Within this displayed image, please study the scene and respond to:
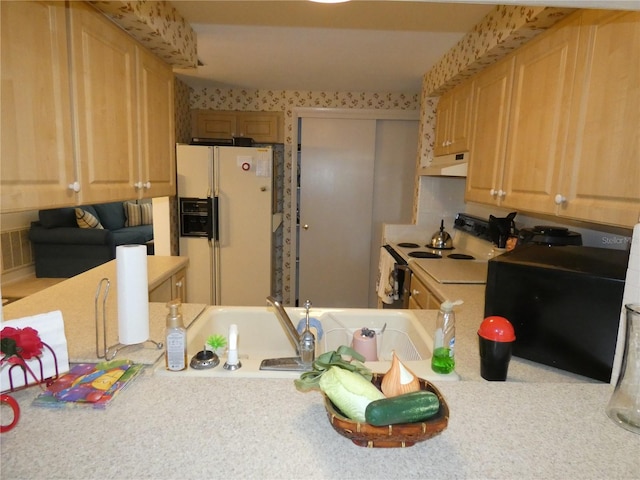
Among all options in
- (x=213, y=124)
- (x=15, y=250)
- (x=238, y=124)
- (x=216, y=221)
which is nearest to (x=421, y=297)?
(x=216, y=221)

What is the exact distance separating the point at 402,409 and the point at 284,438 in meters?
0.25

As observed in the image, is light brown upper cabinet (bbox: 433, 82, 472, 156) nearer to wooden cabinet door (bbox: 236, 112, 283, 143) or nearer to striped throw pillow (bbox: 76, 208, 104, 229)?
wooden cabinet door (bbox: 236, 112, 283, 143)

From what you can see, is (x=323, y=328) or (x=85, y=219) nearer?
(x=323, y=328)

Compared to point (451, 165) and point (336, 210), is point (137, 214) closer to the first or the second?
point (336, 210)

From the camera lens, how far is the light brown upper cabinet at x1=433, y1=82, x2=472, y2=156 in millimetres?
2535

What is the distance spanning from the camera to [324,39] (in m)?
2.45

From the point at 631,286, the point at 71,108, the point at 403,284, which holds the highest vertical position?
the point at 71,108

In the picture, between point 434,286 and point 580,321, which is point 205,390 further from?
point 434,286

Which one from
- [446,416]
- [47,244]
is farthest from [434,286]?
[47,244]

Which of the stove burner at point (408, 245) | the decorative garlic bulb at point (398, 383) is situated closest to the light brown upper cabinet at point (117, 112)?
the decorative garlic bulb at point (398, 383)

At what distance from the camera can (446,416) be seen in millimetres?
710

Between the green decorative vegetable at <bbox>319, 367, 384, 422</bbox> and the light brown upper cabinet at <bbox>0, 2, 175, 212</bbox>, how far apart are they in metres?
1.01

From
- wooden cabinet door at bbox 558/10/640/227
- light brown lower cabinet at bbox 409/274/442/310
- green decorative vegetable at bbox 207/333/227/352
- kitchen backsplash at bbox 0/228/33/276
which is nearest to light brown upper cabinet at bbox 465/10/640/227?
wooden cabinet door at bbox 558/10/640/227

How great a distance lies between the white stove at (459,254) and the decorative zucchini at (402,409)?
4.62 feet
